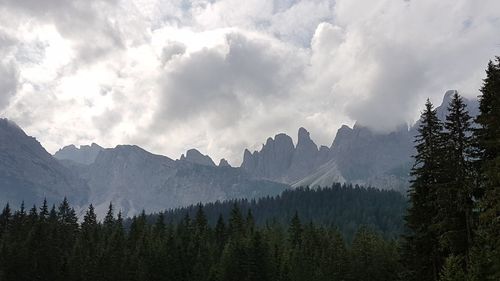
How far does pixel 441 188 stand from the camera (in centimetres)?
3469

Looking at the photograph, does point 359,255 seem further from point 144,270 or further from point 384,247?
point 144,270

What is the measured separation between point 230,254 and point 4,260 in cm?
3824

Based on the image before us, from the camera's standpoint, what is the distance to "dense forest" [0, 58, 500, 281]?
3127 cm

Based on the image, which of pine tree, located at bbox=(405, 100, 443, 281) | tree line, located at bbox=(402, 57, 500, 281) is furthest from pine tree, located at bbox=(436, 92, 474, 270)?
pine tree, located at bbox=(405, 100, 443, 281)

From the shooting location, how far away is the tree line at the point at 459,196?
28.3m

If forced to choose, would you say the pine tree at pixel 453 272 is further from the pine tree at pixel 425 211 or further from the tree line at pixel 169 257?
the tree line at pixel 169 257

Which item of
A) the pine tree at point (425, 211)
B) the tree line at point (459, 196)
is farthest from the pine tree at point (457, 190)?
the pine tree at point (425, 211)

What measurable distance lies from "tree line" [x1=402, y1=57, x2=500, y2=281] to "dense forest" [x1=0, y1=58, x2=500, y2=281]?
0.08 metres

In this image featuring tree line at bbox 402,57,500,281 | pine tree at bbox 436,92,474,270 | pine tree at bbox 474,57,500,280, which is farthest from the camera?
pine tree at bbox 436,92,474,270

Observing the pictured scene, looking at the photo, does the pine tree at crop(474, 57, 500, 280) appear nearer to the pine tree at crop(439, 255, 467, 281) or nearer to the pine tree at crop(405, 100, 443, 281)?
the pine tree at crop(439, 255, 467, 281)

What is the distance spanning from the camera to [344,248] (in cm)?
10719

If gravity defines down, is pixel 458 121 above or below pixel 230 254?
above

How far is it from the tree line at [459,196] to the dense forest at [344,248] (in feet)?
0.26

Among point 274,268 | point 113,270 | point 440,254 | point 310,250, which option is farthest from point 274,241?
point 440,254
